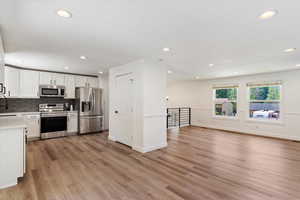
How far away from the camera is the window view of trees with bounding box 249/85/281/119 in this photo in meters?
5.43

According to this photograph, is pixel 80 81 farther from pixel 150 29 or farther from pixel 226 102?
pixel 226 102

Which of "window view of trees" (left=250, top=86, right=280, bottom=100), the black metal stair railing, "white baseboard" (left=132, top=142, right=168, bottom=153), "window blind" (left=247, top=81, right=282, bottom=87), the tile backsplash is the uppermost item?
"window blind" (left=247, top=81, right=282, bottom=87)

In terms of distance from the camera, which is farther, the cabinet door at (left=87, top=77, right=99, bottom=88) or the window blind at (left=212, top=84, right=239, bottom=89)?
the window blind at (left=212, top=84, right=239, bottom=89)

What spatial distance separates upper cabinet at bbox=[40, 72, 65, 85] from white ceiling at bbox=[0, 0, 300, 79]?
1.59m

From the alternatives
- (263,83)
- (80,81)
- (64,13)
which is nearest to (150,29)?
(64,13)

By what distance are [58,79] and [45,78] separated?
384 mm

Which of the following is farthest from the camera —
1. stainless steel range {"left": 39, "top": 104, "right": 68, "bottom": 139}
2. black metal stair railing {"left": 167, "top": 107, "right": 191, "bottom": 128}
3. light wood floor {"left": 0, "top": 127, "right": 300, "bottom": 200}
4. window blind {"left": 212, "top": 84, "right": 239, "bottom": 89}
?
black metal stair railing {"left": 167, "top": 107, "right": 191, "bottom": 128}

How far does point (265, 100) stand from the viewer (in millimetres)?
5641

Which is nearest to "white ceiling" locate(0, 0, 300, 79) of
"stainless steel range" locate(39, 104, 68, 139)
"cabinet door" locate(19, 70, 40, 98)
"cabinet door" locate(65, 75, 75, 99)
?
"cabinet door" locate(19, 70, 40, 98)

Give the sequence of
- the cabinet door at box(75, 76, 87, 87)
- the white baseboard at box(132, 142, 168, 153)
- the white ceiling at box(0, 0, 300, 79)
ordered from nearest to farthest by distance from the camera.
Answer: the white ceiling at box(0, 0, 300, 79) → the white baseboard at box(132, 142, 168, 153) → the cabinet door at box(75, 76, 87, 87)

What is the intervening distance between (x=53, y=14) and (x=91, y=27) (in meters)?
0.48

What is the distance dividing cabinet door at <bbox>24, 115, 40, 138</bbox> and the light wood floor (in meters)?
0.60

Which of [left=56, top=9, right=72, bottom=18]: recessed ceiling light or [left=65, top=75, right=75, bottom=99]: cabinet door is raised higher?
[left=56, top=9, right=72, bottom=18]: recessed ceiling light

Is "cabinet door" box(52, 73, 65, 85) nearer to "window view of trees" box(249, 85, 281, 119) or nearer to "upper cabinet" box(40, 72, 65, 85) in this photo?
"upper cabinet" box(40, 72, 65, 85)
